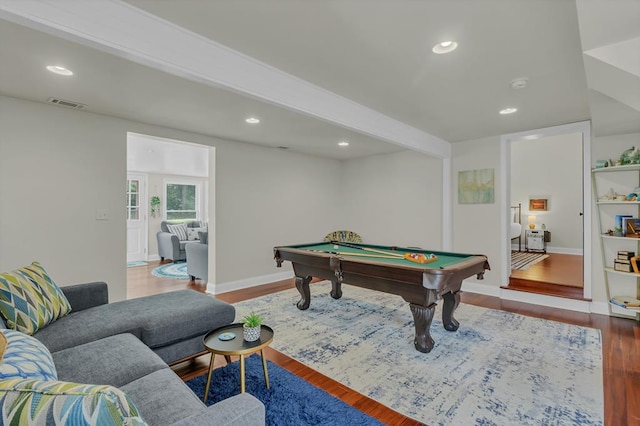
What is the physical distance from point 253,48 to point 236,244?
11.3ft

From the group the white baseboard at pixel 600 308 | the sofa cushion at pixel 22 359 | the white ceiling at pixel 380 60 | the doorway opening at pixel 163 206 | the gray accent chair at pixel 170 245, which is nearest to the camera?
the sofa cushion at pixel 22 359

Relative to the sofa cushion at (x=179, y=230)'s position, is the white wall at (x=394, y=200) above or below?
above

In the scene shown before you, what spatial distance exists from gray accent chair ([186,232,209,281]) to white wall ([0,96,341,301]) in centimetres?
53

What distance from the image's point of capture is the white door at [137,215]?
7.85 metres

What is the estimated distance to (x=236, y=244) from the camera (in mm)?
5141

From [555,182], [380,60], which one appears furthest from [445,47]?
[555,182]

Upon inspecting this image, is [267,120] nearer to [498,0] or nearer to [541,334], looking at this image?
[498,0]

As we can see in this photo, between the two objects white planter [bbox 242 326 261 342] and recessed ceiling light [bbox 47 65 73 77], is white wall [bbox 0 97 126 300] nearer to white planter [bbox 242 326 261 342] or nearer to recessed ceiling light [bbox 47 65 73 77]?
recessed ceiling light [bbox 47 65 73 77]

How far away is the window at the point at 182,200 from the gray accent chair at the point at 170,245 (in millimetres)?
616

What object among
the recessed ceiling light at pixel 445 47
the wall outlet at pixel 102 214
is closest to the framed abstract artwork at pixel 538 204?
the recessed ceiling light at pixel 445 47

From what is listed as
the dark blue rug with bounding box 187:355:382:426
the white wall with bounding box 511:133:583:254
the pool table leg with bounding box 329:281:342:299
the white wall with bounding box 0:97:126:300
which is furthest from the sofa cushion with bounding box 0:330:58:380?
the white wall with bounding box 511:133:583:254

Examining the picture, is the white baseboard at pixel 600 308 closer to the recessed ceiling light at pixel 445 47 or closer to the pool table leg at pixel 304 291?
the pool table leg at pixel 304 291

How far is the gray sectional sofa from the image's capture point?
1.21m

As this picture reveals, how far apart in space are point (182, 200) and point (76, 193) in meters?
5.51
